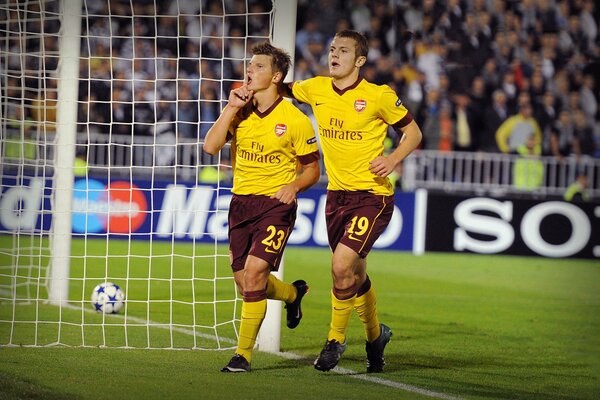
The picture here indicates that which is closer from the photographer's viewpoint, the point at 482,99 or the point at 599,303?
the point at 599,303

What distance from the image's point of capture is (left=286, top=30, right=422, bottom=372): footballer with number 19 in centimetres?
705

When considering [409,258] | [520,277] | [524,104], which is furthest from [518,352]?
[524,104]

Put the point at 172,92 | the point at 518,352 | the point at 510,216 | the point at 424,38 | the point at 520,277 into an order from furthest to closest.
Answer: the point at 424,38 < the point at 510,216 < the point at 172,92 < the point at 520,277 < the point at 518,352

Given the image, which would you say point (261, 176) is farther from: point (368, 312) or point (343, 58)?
point (368, 312)

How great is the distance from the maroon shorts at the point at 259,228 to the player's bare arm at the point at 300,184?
51mm

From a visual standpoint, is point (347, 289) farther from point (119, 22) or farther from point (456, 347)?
point (119, 22)

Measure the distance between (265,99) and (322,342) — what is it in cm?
256

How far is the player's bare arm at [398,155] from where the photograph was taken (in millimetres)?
6816

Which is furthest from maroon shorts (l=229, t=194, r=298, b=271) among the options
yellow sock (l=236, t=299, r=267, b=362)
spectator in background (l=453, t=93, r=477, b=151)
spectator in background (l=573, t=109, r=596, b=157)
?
spectator in background (l=573, t=109, r=596, b=157)

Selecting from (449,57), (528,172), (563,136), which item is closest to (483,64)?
(449,57)

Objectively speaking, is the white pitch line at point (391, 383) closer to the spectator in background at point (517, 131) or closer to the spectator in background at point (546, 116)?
the spectator in background at point (517, 131)

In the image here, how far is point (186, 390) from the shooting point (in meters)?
6.20

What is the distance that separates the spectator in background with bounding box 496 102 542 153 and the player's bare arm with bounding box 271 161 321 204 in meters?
14.0

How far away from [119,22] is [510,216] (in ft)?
26.1
